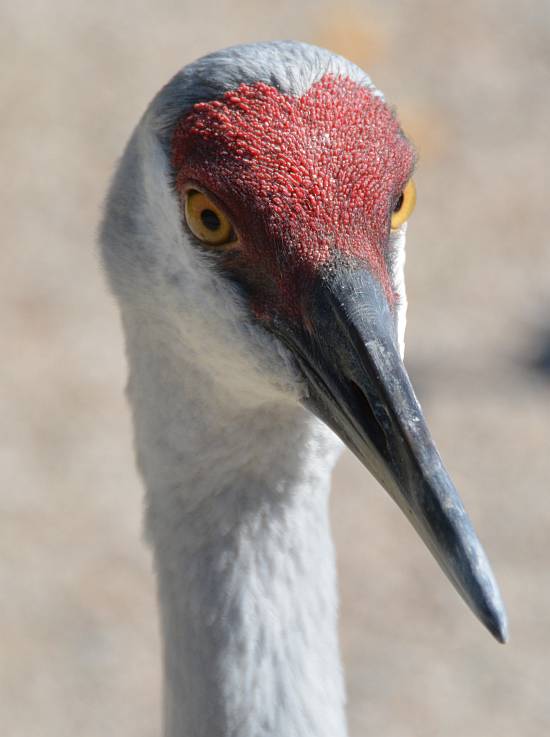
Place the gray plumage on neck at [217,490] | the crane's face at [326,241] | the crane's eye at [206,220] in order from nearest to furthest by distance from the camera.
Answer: the crane's face at [326,241] < the crane's eye at [206,220] < the gray plumage on neck at [217,490]

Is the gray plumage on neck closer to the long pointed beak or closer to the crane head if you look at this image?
the crane head

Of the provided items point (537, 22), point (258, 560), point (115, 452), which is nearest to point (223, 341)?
point (258, 560)

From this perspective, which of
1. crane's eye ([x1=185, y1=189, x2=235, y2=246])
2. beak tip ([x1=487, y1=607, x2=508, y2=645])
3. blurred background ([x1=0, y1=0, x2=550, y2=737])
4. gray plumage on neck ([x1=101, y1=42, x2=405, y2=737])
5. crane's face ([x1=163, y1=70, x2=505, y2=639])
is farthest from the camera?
blurred background ([x1=0, y1=0, x2=550, y2=737])

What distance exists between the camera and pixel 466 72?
627 cm

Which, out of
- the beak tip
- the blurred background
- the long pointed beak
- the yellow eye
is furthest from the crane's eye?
the blurred background

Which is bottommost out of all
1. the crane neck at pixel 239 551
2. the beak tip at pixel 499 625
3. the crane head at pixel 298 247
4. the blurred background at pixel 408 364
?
the beak tip at pixel 499 625

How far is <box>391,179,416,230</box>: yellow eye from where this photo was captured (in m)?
2.27

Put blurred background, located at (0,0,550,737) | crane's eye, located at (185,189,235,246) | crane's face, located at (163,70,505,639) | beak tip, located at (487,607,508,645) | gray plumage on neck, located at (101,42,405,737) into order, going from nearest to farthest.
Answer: beak tip, located at (487,607,508,645)
crane's face, located at (163,70,505,639)
crane's eye, located at (185,189,235,246)
gray plumage on neck, located at (101,42,405,737)
blurred background, located at (0,0,550,737)

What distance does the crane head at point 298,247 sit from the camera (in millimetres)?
2039

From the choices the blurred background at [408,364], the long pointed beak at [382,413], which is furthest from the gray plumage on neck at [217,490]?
the blurred background at [408,364]

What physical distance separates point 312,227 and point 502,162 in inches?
159

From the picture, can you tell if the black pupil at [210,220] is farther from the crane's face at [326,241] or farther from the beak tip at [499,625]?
the beak tip at [499,625]

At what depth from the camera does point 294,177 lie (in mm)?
2109

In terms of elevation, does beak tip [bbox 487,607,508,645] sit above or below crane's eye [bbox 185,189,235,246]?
below
